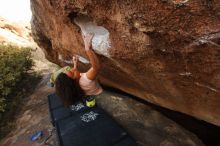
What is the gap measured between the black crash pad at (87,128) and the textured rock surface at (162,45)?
37.3 inches

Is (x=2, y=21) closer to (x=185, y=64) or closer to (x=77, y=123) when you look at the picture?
(x=77, y=123)

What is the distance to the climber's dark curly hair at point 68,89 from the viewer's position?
165 inches

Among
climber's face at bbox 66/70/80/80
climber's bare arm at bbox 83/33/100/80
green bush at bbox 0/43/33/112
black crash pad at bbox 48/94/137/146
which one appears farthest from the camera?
green bush at bbox 0/43/33/112

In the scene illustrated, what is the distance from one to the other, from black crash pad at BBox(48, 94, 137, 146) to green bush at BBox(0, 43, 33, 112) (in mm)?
2868

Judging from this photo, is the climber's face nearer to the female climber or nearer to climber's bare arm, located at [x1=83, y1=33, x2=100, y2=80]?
the female climber

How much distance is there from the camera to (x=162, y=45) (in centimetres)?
313

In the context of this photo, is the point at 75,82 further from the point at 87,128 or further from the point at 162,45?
the point at 162,45

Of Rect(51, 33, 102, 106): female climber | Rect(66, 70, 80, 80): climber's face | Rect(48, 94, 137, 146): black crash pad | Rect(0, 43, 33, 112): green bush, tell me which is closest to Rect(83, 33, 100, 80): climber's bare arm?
Rect(51, 33, 102, 106): female climber

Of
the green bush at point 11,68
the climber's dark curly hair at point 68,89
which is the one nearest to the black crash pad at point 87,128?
the climber's dark curly hair at point 68,89

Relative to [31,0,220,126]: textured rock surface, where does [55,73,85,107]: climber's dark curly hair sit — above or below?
below

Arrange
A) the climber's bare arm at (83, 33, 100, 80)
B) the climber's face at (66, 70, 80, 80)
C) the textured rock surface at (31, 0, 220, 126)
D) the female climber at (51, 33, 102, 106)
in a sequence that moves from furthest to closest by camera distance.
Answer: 1. the climber's face at (66, 70, 80, 80)
2. the female climber at (51, 33, 102, 106)
3. the climber's bare arm at (83, 33, 100, 80)
4. the textured rock surface at (31, 0, 220, 126)

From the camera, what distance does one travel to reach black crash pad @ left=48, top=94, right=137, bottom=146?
4.72 m

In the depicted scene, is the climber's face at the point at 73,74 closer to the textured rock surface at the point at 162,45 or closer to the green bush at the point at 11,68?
the textured rock surface at the point at 162,45

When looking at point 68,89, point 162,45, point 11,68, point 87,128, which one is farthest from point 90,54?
point 11,68
